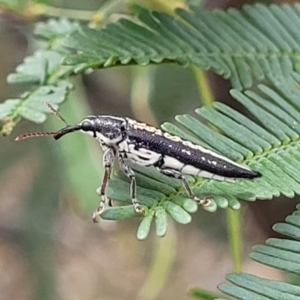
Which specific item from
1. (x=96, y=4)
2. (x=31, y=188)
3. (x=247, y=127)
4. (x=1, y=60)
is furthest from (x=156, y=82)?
(x=247, y=127)

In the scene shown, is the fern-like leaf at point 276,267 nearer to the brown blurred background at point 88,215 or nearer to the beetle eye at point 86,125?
the beetle eye at point 86,125

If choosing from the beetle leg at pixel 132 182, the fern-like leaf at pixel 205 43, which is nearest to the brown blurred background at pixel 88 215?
the fern-like leaf at pixel 205 43

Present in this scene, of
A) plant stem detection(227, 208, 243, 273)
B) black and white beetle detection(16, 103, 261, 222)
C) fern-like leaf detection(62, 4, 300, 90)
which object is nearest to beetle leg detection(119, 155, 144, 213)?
black and white beetle detection(16, 103, 261, 222)

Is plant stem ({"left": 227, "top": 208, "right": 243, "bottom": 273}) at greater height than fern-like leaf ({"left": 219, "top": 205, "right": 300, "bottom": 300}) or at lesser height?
greater

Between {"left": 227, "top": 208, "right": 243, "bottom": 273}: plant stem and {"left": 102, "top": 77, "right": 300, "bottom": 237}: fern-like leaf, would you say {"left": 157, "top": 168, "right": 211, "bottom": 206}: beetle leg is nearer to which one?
{"left": 102, "top": 77, "right": 300, "bottom": 237}: fern-like leaf

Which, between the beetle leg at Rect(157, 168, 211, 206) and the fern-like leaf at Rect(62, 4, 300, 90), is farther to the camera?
the fern-like leaf at Rect(62, 4, 300, 90)

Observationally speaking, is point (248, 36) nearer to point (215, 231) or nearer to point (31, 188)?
point (31, 188)
